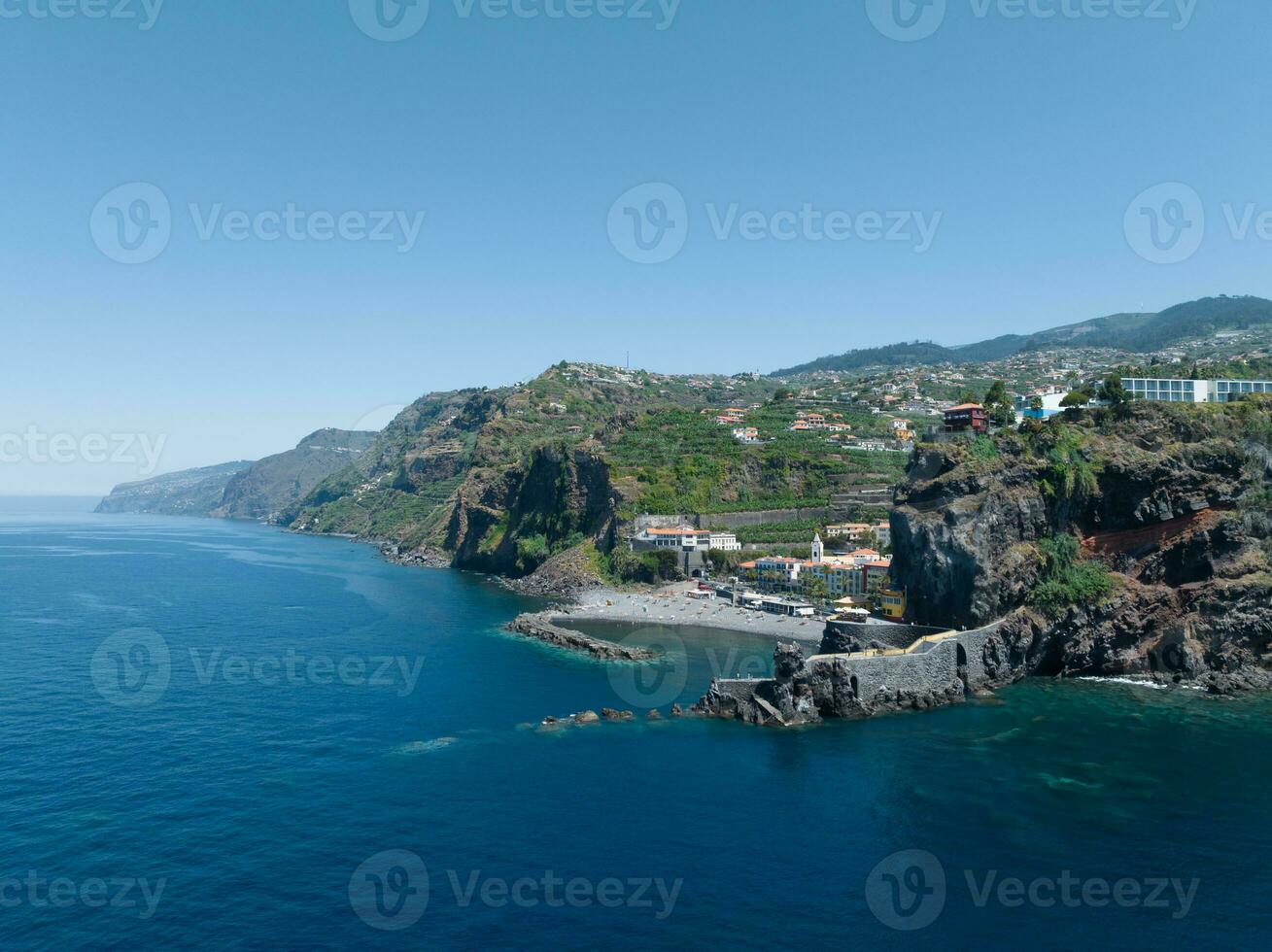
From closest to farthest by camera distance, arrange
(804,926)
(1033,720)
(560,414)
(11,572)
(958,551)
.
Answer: (804,926)
(1033,720)
(958,551)
(11,572)
(560,414)

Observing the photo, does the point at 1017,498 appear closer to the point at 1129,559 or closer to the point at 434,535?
the point at 1129,559

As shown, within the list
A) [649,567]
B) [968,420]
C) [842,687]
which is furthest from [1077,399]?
[649,567]

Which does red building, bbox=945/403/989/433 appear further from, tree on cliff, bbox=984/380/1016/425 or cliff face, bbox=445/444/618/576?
cliff face, bbox=445/444/618/576

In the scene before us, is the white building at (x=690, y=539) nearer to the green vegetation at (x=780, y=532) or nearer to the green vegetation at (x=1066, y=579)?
the green vegetation at (x=780, y=532)

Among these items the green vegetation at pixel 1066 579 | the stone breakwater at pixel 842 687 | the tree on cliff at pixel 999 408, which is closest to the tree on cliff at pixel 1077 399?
the tree on cliff at pixel 999 408

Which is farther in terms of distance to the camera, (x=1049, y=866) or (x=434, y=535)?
(x=434, y=535)

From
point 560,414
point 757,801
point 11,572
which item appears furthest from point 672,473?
point 11,572
